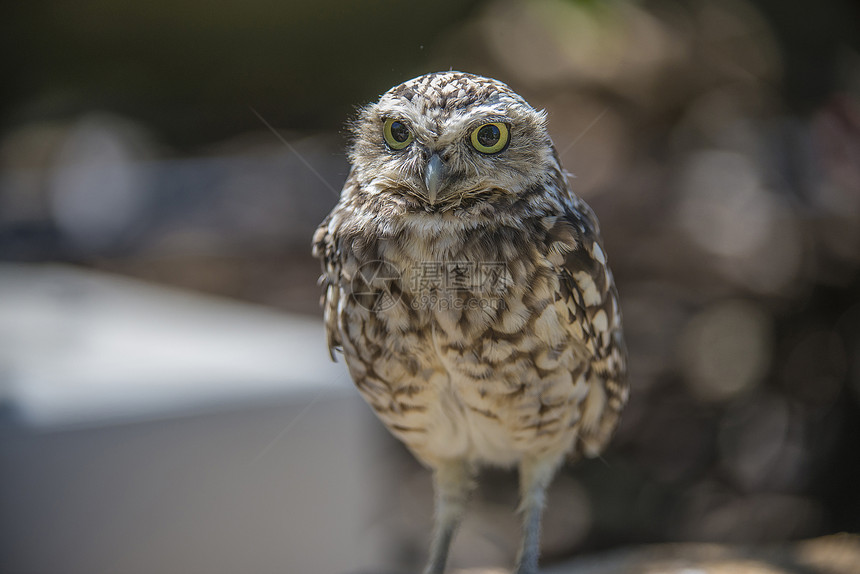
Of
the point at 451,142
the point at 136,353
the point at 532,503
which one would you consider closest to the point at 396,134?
the point at 451,142

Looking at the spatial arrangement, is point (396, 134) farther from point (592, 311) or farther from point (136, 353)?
point (136, 353)

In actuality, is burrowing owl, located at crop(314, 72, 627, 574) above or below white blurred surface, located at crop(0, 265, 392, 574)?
above

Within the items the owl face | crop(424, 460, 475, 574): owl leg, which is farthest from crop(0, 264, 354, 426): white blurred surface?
the owl face

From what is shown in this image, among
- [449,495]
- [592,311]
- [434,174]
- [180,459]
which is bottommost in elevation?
[180,459]

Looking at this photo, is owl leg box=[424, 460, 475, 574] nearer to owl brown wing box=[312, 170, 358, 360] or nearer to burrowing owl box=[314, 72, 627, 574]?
burrowing owl box=[314, 72, 627, 574]

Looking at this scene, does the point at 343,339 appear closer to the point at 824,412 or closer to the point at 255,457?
the point at 255,457

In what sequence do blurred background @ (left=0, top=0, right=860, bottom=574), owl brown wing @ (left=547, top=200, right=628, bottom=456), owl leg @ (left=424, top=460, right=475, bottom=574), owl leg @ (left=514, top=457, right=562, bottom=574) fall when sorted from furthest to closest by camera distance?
blurred background @ (left=0, top=0, right=860, bottom=574)
owl leg @ (left=424, top=460, right=475, bottom=574)
owl leg @ (left=514, top=457, right=562, bottom=574)
owl brown wing @ (left=547, top=200, right=628, bottom=456)
